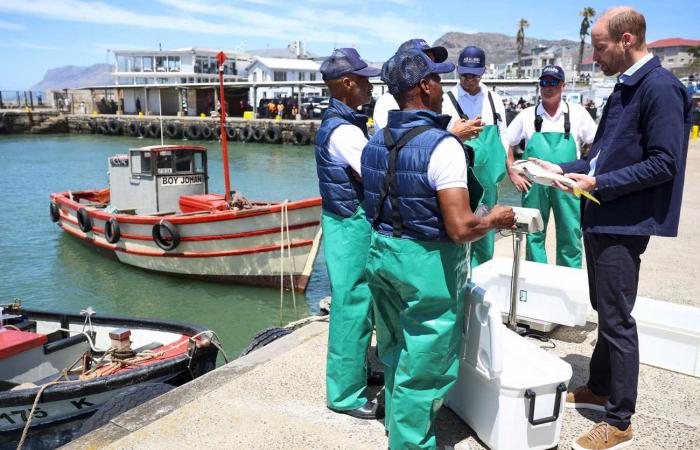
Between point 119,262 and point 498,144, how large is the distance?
372 inches

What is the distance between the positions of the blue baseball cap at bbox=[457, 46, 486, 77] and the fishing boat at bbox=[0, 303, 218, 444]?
304 cm

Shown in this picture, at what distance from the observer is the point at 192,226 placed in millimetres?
10016

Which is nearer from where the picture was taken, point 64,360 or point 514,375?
point 514,375

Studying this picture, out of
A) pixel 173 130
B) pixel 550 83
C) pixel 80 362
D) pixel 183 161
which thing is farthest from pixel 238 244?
pixel 173 130

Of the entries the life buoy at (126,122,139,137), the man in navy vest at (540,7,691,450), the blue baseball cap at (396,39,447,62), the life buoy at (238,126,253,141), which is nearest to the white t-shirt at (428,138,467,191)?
the blue baseball cap at (396,39,447,62)

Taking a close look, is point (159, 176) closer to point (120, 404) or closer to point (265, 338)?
point (265, 338)

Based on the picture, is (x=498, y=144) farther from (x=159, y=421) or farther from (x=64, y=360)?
(x=64, y=360)

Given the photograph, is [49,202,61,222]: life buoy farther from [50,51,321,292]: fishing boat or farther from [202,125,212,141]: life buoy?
[202,125,212,141]: life buoy

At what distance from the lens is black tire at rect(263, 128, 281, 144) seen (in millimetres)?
39778

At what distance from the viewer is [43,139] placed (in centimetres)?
4484

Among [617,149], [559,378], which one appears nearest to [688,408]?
[559,378]

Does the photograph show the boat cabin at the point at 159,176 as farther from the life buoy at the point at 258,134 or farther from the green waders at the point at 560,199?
the life buoy at the point at 258,134

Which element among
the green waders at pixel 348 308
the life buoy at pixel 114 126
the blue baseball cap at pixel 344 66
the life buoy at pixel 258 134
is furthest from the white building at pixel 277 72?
the green waders at pixel 348 308

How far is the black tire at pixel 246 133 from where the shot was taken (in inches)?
1591
